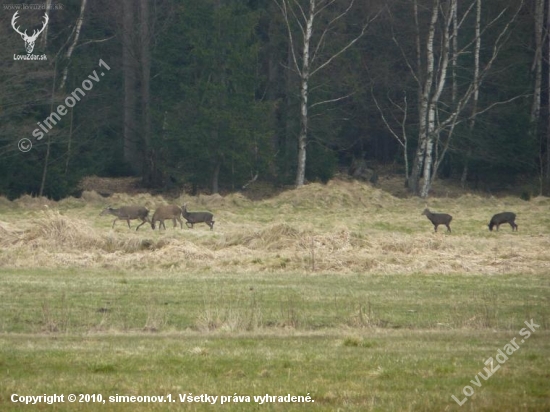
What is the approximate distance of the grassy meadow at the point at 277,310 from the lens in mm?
11398

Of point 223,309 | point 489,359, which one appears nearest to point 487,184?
point 223,309

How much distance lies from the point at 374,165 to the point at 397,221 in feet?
84.5

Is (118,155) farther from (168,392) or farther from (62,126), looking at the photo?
(168,392)

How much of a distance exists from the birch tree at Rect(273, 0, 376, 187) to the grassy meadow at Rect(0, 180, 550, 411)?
8803mm

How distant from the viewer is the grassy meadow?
11398mm

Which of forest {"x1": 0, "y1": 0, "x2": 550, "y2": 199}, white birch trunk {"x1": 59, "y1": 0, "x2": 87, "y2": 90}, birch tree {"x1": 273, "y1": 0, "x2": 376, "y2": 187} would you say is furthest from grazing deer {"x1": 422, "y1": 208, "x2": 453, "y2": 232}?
white birch trunk {"x1": 59, "y1": 0, "x2": 87, "y2": 90}

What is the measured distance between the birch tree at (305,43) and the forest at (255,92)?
0.13m

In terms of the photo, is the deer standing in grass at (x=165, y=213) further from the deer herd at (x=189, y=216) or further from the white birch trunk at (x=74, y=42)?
the white birch trunk at (x=74, y=42)

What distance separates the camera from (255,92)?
2152 inches

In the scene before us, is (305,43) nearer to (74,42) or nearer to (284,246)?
(74,42)

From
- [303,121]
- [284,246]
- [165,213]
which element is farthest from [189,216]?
[303,121]

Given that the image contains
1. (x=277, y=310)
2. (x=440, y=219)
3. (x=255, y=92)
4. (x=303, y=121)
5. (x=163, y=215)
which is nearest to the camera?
(x=277, y=310)

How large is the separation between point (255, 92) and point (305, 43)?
7.57 metres

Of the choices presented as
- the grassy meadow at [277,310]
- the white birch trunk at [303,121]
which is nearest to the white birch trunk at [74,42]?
the grassy meadow at [277,310]
